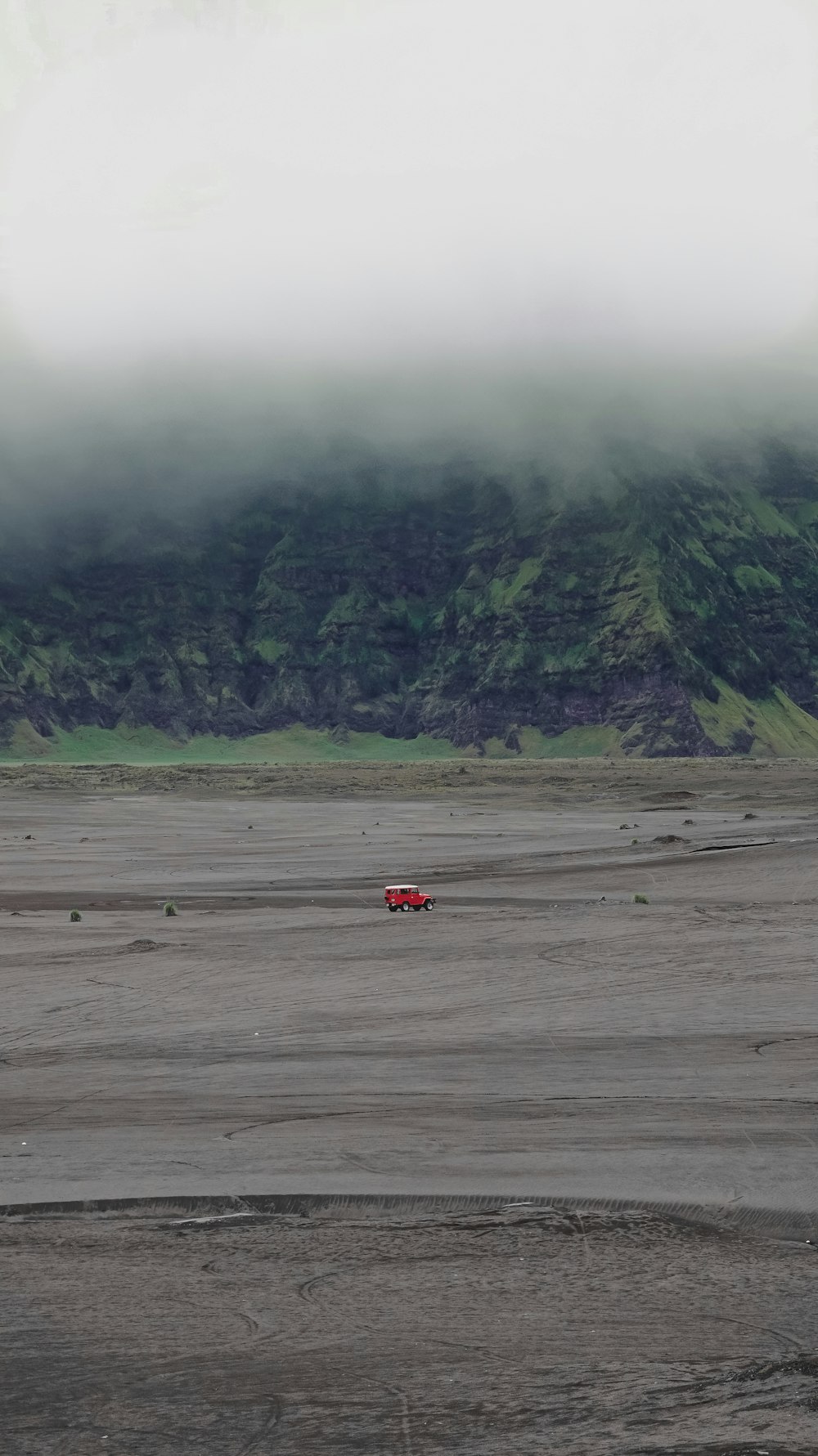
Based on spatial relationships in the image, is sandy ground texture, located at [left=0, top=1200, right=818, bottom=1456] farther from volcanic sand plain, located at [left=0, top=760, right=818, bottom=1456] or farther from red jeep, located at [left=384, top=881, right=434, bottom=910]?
red jeep, located at [left=384, top=881, right=434, bottom=910]

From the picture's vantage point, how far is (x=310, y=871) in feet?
194

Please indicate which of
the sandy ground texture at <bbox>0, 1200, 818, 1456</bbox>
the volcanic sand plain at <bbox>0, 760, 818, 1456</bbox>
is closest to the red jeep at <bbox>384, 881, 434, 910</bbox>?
the volcanic sand plain at <bbox>0, 760, 818, 1456</bbox>

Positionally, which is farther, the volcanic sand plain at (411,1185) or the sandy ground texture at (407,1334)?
the volcanic sand plain at (411,1185)

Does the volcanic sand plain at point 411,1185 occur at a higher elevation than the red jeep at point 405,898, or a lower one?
higher

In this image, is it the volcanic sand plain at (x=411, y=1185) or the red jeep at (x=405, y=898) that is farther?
the red jeep at (x=405, y=898)

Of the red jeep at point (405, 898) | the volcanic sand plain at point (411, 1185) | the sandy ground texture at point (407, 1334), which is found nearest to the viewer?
the sandy ground texture at point (407, 1334)

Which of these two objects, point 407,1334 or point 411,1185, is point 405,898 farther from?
point 407,1334

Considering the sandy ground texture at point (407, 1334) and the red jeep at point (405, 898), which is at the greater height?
the sandy ground texture at point (407, 1334)

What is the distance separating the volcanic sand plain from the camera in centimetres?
1051

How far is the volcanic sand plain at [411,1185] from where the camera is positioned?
34.5ft

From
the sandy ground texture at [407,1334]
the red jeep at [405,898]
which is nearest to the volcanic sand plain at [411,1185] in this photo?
the sandy ground texture at [407,1334]

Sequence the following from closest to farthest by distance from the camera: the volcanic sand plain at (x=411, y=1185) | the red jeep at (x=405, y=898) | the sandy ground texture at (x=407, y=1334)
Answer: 1. the sandy ground texture at (x=407, y=1334)
2. the volcanic sand plain at (x=411, y=1185)
3. the red jeep at (x=405, y=898)

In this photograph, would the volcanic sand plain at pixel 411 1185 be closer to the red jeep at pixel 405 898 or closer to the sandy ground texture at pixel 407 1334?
the sandy ground texture at pixel 407 1334

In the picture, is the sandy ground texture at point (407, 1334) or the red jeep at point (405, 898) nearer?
the sandy ground texture at point (407, 1334)
